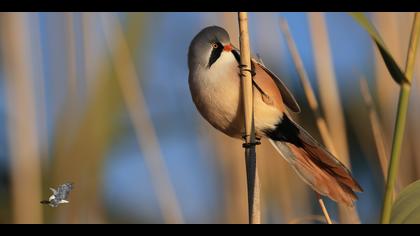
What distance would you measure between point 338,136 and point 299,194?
317 millimetres

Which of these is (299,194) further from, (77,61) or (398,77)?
(398,77)

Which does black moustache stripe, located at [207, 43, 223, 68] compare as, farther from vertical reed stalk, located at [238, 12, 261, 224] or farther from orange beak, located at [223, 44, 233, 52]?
vertical reed stalk, located at [238, 12, 261, 224]

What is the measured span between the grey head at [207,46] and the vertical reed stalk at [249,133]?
0.18 meters

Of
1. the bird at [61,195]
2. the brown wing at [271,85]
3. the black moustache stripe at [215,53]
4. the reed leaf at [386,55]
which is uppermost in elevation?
the black moustache stripe at [215,53]

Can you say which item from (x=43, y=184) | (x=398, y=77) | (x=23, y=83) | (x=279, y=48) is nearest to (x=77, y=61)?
(x=23, y=83)

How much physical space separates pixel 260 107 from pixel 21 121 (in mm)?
576

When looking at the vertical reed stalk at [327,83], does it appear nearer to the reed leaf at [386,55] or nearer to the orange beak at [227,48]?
the orange beak at [227,48]

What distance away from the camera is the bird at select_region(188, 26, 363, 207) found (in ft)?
3.14

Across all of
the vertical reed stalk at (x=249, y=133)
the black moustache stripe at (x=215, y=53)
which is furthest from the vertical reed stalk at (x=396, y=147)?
the black moustache stripe at (x=215, y=53)

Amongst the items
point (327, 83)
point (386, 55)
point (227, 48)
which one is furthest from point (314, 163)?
point (386, 55)

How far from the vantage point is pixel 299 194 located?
65.1 inches

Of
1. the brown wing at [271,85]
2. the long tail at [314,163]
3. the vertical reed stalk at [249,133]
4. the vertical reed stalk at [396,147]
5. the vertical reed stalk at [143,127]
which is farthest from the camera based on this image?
the vertical reed stalk at [143,127]

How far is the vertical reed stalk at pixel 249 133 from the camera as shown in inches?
26.4

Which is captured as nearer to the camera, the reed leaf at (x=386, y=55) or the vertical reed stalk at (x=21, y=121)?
the reed leaf at (x=386, y=55)
